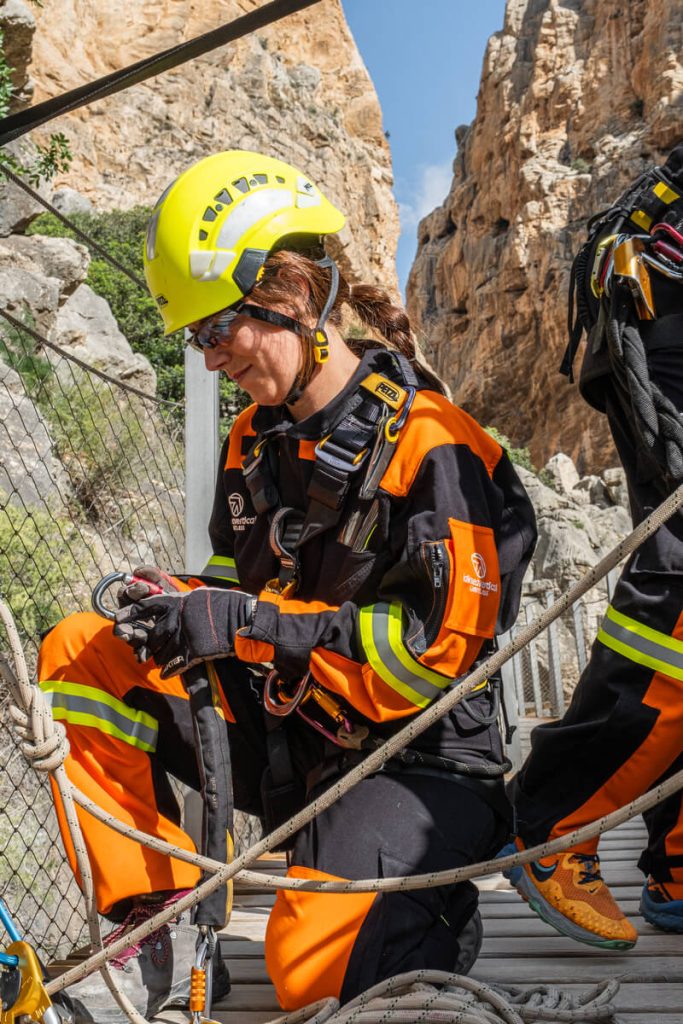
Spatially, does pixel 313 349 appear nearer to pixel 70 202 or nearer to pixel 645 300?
pixel 645 300

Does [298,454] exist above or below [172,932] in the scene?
above

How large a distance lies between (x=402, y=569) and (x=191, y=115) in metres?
33.9

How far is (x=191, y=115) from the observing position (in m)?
32.6

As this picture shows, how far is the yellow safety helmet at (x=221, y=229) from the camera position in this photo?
2.03 m

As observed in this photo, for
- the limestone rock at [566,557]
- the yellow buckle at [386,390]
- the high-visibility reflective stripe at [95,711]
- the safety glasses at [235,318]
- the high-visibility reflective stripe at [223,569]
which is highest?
the safety glasses at [235,318]

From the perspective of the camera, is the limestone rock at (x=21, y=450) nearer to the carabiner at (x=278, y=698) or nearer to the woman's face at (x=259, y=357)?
the woman's face at (x=259, y=357)

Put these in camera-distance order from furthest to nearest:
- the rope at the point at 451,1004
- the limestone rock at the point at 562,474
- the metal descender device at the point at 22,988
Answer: the limestone rock at the point at 562,474
the rope at the point at 451,1004
the metal descender device at the point at 22,988

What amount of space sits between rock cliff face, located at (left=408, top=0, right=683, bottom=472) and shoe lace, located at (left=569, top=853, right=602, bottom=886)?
100ft

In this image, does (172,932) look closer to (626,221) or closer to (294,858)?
(294,858)

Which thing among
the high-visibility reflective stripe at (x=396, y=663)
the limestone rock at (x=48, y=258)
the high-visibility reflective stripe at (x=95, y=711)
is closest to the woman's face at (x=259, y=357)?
the high-visibility reflective stripe at (x=396, y=663)

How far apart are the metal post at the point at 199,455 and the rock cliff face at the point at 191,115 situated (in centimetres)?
2813

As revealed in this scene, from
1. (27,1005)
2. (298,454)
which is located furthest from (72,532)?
(27,1005)

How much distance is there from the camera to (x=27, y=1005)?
58.7 inches

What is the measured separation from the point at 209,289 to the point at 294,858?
3.84ft
